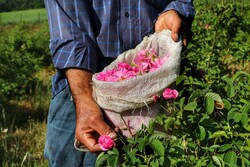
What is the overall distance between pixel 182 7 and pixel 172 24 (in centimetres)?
15

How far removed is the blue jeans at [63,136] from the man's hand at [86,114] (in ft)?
0.83

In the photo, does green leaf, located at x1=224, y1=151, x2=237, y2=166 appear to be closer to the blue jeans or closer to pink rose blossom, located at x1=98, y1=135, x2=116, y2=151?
pink rose blossom, located at x1=98, y1=135, x2=116, y2=151

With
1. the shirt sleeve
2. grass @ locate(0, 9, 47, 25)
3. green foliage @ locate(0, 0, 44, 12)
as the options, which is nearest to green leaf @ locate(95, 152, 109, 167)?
the shirt sleeve

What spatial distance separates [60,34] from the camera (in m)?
1.86

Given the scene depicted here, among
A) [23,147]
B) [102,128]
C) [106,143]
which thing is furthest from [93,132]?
[23,147]

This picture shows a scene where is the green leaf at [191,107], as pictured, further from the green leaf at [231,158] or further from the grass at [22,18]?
the grass at [22,18]

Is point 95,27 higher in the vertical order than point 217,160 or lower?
higher

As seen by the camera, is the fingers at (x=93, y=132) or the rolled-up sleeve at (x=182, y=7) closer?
the fingers at (x=93, y=132)

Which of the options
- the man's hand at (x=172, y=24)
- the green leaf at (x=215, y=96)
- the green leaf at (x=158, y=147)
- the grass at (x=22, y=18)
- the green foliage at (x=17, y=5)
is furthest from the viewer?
the green foliage at (x=17, y=5)

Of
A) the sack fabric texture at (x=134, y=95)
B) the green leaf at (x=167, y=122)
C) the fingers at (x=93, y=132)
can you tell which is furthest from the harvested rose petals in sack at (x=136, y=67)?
the green leaf at (x=167, y=122)

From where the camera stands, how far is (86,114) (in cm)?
162

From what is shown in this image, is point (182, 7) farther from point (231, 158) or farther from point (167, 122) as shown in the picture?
point (231, 158)

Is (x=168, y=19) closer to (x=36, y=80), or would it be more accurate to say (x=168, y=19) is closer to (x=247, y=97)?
(x=247, y=97)

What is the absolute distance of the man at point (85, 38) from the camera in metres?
1.78
